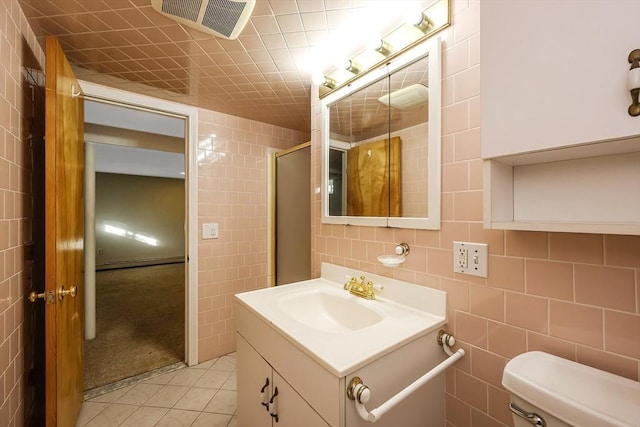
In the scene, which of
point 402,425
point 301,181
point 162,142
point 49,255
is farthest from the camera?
point 162,142

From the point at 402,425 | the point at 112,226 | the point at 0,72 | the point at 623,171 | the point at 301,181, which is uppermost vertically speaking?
the point at 0,72

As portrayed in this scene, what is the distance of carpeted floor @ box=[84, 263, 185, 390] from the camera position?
2107 mm

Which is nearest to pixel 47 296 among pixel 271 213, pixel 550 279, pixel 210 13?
pixel 210 13

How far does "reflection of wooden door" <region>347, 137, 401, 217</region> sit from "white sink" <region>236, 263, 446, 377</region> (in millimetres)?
343

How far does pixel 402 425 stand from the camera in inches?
34.3

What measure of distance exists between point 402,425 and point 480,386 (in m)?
0.31

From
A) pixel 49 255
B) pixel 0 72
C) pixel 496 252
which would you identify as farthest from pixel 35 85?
pixel 496 252

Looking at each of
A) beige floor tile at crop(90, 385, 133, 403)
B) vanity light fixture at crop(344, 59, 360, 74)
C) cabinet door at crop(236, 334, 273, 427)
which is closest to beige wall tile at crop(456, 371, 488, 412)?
cabinet door at crop(236, 334, 273, 427)

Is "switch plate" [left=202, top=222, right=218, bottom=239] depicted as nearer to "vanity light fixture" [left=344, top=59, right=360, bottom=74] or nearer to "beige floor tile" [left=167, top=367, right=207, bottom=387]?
"beige floor tile" [left=167, top=367, right=207, bottom=387]

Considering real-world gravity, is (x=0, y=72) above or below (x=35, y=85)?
below

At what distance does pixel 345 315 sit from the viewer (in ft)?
4.12

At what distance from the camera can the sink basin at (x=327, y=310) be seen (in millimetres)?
1195

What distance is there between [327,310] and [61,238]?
129cm

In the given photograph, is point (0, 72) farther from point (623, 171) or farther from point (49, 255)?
point (623, 171)
